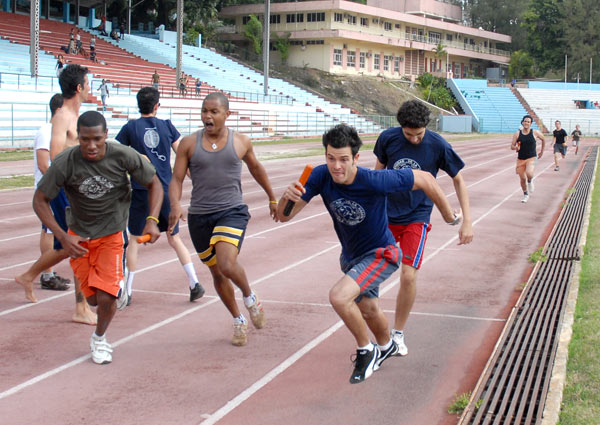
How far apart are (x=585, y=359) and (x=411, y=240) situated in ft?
5.17

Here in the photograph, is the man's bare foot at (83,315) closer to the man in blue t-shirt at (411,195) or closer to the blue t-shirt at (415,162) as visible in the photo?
the man in blue t-shirt at (411,195)

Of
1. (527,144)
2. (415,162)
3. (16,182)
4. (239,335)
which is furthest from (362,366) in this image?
(16,182)

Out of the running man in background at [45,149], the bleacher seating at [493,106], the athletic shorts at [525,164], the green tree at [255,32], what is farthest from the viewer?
the green tree at [255,32]

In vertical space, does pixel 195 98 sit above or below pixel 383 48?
below

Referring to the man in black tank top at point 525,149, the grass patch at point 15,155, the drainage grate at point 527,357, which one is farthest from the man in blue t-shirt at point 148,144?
the grass patch at point 15,155

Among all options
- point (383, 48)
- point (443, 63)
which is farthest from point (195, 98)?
point (443, 63)

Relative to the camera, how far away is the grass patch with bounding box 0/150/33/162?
24.6 meters

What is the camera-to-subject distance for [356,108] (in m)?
67.1

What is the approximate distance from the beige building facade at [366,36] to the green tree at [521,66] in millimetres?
4401

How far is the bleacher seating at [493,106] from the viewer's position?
241 ft

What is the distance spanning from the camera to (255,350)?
6.30m

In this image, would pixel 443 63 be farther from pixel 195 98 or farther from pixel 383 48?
pixel 195 98

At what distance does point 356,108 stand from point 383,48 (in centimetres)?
2023

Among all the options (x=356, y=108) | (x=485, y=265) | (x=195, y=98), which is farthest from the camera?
(x=356, y=108)
